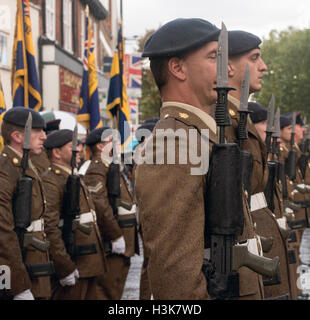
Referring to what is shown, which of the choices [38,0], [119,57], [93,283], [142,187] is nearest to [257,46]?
A: [142,187]

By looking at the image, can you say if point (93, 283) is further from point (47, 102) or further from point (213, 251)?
point (47, 102)

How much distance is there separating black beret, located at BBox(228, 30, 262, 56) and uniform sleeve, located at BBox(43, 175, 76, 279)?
303 centimetres

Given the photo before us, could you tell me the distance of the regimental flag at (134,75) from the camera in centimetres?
1995

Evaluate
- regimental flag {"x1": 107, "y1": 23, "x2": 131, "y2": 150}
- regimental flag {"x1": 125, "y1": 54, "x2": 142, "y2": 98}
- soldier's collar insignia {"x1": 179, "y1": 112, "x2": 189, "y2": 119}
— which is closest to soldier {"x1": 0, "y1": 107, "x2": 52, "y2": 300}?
soldier's collar insignia {"x1": 179, "y1": 112, "x2": 189, "y2": 119}

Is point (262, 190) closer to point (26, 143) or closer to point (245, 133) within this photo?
point (245, 133)

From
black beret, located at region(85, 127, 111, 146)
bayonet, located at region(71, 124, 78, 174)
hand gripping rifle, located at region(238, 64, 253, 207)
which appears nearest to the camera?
hand gripping rifle, located at region(238, 64, 253, 207)

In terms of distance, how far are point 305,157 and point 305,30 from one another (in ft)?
90.7

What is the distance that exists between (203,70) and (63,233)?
164 inches

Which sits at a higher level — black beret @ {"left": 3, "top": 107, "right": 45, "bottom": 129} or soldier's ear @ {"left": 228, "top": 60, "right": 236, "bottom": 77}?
soldier's ear @ {"left": 228, "top": 60, "right": 236, "bottom": 77}

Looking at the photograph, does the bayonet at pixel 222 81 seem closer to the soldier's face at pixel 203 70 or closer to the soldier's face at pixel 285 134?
the soldier's face at pixel 203 70

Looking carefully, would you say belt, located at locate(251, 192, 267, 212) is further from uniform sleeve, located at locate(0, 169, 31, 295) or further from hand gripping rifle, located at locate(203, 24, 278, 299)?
uniform sleeve, located at locate(0, 169, 31, 295)

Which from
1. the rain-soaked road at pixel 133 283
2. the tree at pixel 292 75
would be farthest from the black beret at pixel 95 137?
the tree at pixel 292 75

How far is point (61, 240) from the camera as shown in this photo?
5.90m

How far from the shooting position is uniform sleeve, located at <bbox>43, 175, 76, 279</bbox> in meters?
5.80
